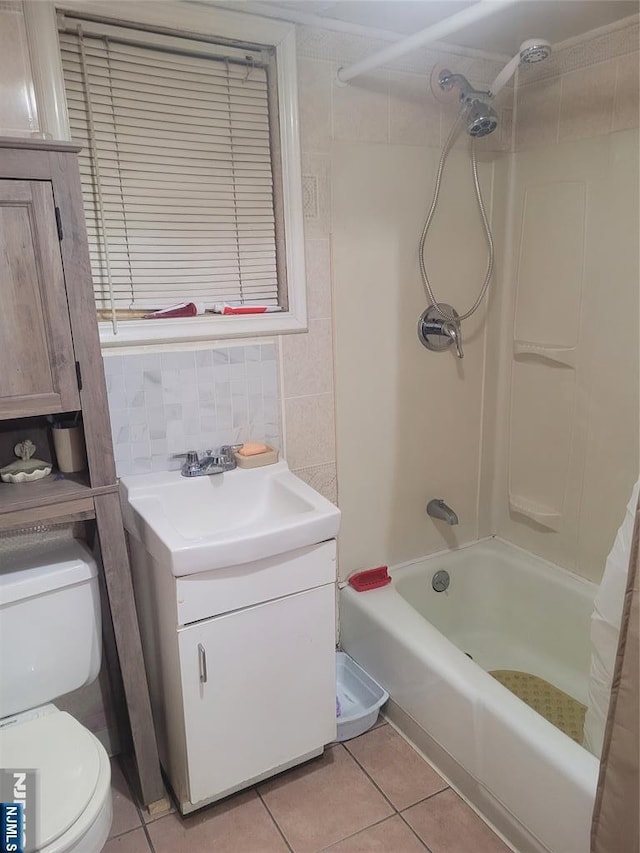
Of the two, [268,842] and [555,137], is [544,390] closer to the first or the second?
[555,137]

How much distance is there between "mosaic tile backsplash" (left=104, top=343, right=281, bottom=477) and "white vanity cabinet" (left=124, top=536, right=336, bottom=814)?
30 cm

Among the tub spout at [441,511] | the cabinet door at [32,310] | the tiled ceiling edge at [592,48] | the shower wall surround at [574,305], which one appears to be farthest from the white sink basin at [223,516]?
the tiled ceiling edge at [592,48]

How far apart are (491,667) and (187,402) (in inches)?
57.7

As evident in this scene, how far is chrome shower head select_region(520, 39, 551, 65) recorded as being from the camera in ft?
4.94

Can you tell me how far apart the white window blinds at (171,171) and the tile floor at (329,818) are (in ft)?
4.70

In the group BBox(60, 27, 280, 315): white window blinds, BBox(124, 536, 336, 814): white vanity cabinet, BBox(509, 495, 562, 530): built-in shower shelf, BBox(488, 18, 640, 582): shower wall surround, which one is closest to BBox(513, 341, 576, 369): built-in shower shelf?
BBox(488, 18, 640, 582): shower wall surround

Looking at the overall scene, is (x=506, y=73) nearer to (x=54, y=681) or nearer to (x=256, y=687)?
(x=256, y=687)

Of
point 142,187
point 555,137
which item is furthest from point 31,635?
point 555,137

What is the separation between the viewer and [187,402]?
6.09 ft

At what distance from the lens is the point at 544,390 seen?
227 centimetres

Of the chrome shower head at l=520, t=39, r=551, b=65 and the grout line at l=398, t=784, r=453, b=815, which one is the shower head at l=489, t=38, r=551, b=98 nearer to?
the chrome shower head at l=520, t=39, r=551, b=65

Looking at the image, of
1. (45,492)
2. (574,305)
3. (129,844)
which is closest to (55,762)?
(129,844)

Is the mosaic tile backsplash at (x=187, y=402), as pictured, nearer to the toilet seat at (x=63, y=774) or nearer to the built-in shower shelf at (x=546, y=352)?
the toilet seat at (x=63, y=774)

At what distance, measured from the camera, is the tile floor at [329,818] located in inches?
63.9
